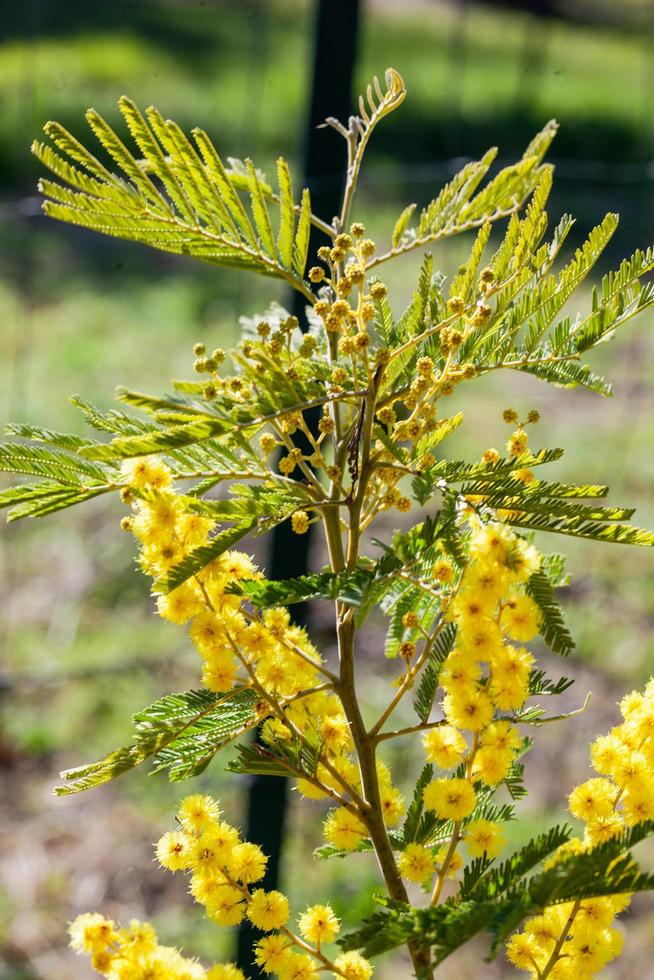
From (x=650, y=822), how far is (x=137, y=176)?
1.32ft

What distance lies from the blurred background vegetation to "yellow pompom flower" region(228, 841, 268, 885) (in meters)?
1.19

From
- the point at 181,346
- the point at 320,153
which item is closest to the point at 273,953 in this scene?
the point at 320,153

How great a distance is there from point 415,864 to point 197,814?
0.12 meters

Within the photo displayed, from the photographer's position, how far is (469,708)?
1.92ft

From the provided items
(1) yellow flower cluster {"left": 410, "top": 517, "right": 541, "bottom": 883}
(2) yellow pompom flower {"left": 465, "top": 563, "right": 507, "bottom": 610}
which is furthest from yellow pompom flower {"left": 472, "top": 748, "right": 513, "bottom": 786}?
(2) yellow pompom flower {"left": 465, "top": 563, "right": 507, "bottom": 610}

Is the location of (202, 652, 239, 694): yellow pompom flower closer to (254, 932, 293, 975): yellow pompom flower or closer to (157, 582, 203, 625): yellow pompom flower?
(157, 582, 203, 625): yellow pompom flower

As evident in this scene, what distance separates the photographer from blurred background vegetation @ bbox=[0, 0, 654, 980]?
2121 millimetres

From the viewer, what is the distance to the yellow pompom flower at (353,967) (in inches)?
24.1

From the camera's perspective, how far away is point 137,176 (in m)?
0.60

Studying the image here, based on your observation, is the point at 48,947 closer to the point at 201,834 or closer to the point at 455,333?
the point at 201,834

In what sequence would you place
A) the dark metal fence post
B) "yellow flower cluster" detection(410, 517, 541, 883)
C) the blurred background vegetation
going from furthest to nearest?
the blurred background vegetation < the dark metal fence post < "yellow flower cluster" detection(410, 517, 541, 883)

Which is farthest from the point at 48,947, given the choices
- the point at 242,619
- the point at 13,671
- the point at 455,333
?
the point at 455,333

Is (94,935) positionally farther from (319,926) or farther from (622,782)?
(622,782)

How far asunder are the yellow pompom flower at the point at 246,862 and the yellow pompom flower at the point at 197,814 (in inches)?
0.8
